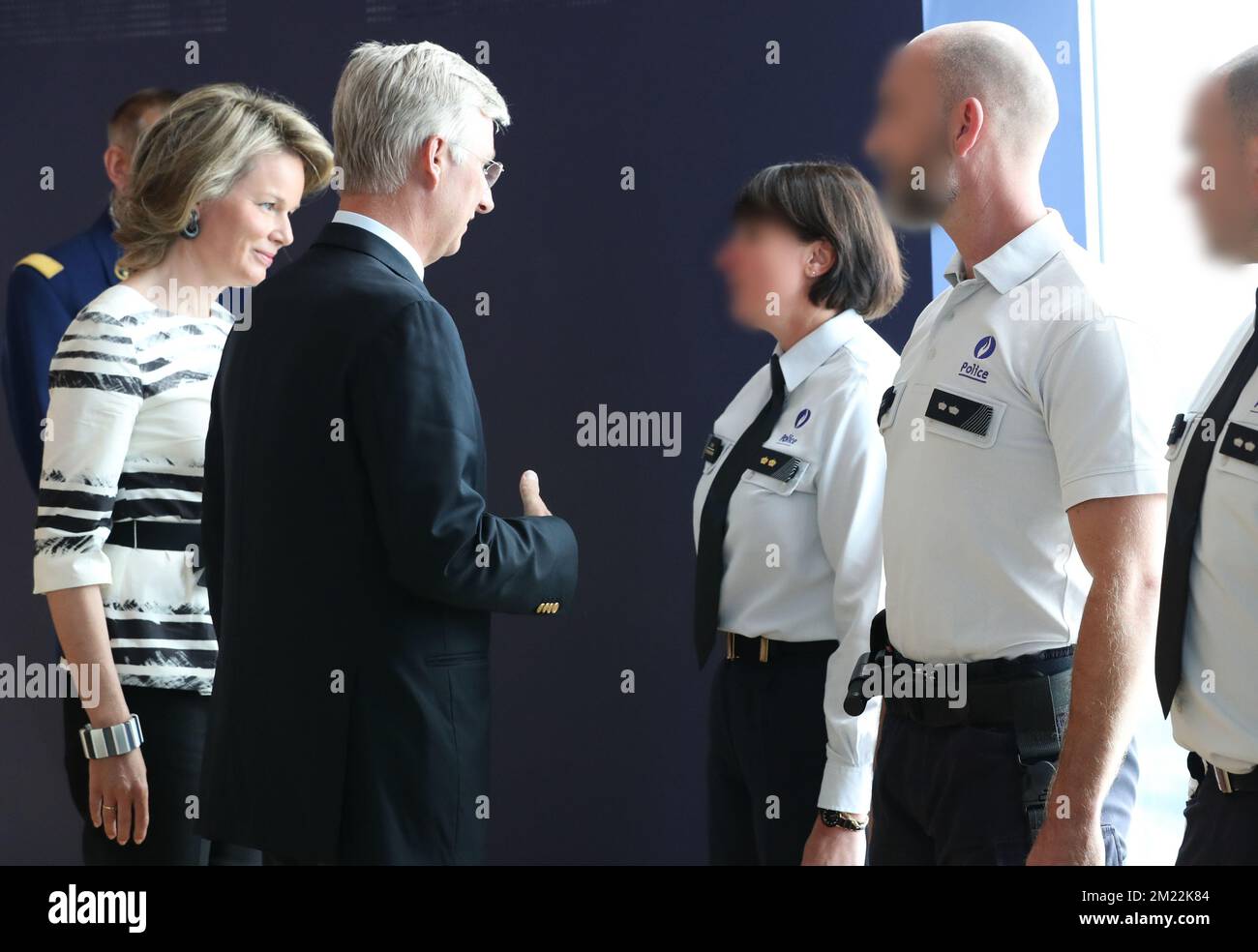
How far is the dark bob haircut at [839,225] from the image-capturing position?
94.9 inches

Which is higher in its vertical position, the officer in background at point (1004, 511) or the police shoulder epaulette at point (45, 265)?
the police shoulder epaulette at point (45, 265)

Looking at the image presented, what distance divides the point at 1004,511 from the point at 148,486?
1.37 metres

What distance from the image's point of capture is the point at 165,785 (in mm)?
2014

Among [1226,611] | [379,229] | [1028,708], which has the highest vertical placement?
[379,229]

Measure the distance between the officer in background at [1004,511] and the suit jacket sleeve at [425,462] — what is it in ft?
2.05

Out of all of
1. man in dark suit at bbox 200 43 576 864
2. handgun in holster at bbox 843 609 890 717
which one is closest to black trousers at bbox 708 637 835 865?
handgun in holster at bbox 843 609 890 717

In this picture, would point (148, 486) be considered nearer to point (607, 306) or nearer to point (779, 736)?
point (779, 736)

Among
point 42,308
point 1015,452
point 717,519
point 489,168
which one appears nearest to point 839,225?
point 717,519

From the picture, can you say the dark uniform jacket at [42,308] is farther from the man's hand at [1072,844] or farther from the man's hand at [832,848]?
the man's hand at [1072,844]

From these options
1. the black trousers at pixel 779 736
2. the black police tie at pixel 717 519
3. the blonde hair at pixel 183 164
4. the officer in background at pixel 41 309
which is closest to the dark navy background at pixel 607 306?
the officer in background at pixel 41 309

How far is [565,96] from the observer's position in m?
3.15

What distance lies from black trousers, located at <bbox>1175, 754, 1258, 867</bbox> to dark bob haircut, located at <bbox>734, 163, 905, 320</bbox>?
116 centimetres

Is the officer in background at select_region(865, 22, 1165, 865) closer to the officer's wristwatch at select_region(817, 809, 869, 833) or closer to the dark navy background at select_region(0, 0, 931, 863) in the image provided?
the officer's wristwatch at select_region(817, 809, 869, 833)
